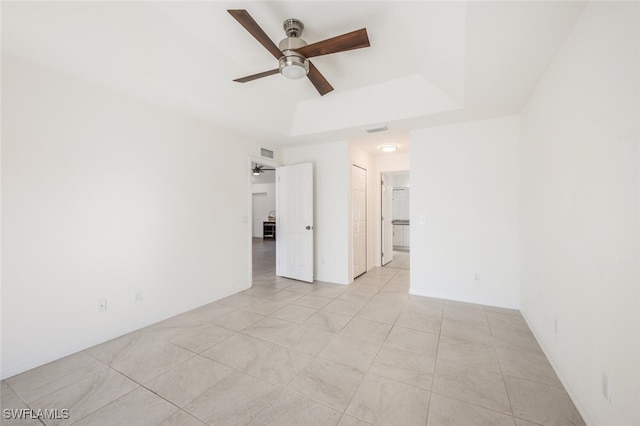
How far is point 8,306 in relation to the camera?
1.96 meters

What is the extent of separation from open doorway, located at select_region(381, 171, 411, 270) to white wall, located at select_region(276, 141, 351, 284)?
144 cm

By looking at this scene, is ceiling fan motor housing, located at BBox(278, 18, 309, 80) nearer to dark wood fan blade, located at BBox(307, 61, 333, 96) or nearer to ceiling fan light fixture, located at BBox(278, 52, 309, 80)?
ceiling fan light fixture, located at BBox(278, 52, 309, 80)

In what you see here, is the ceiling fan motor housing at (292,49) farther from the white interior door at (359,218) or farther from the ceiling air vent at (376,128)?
the white interior door at (359,218)

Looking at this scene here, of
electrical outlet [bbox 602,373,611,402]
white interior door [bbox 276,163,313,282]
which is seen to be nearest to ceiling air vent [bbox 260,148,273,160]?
white interior door [bbox 276,163,313,282]

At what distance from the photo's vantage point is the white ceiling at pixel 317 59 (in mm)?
1741

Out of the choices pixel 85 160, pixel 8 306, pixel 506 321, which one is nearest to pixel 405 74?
pixel 506 321

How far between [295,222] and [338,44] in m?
3.11

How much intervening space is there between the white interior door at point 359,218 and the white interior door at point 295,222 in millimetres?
813

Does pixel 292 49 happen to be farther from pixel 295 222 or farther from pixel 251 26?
pixel 295 222

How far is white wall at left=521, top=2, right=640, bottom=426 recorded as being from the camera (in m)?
1.14

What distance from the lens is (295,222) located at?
15.0 ft

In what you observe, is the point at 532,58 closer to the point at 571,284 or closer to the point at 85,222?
the point at 571,284

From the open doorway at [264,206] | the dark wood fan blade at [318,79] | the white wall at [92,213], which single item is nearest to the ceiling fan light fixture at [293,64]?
the dark wood fan blade at [318,79]

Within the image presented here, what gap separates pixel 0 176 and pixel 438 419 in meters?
3.61
